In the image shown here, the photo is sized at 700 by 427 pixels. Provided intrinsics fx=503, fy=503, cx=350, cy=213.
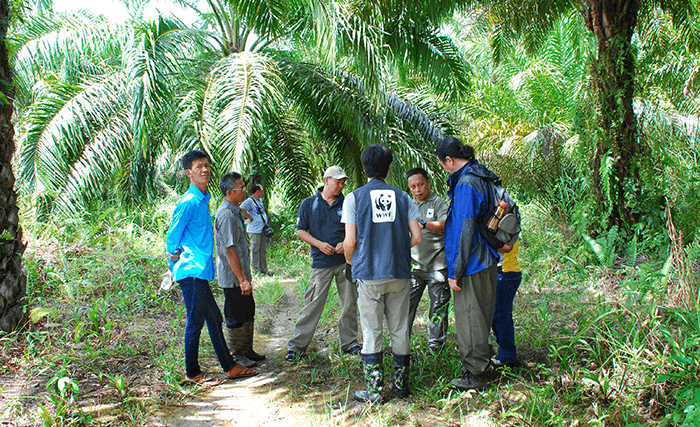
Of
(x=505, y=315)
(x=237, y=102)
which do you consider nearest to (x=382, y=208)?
(x=505, y=315)

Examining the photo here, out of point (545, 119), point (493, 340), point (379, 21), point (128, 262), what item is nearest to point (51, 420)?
point (493, 340)

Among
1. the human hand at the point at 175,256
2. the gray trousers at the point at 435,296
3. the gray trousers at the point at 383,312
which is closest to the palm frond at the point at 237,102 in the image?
the human hand at the point at 175,256

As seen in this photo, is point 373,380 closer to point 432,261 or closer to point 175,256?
point 432,261

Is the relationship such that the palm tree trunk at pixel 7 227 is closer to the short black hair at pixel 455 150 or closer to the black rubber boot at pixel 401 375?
the black rubber boot at pixel 401 375

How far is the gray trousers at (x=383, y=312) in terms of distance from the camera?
366 centimetres

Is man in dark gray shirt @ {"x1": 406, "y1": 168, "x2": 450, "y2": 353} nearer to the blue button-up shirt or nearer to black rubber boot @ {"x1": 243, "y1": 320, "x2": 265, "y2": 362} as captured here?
black rubber boot @ {"x1": 243, "y1": 320, "x2": 265, "y2": 362}

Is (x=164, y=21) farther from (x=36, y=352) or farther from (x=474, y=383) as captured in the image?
(x=474, y=383)

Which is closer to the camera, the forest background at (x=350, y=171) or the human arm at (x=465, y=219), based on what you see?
the human arm at (x=465, y=219)

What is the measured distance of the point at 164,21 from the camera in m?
8.18

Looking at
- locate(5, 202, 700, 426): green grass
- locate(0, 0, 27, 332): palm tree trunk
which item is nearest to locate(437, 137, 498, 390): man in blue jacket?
locate(5, 202, 700, 426): green grass

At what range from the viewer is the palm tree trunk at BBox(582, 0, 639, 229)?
20.9 ft

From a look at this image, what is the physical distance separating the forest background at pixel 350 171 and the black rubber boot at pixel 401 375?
7.2 inches

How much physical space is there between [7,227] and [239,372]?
2.53 meters

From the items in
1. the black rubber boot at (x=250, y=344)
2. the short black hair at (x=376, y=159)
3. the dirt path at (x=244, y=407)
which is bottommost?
the dirt path at (x=244, y=407)
